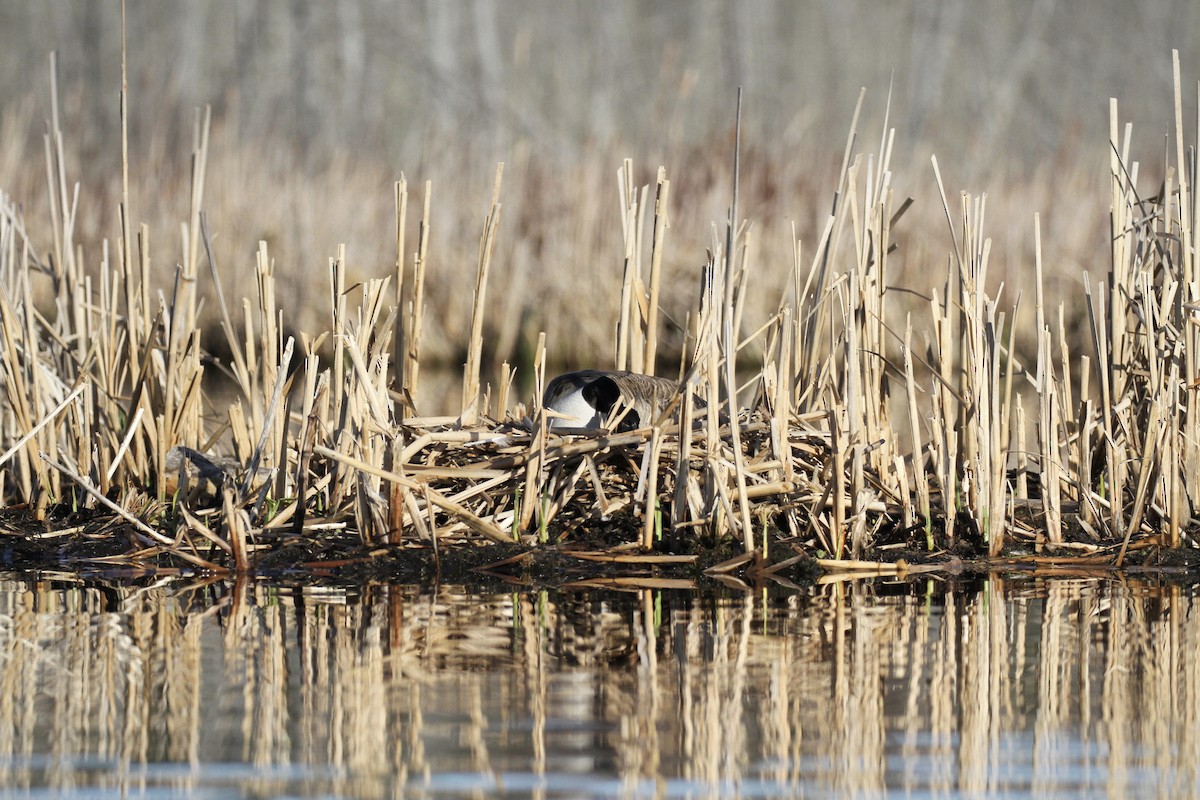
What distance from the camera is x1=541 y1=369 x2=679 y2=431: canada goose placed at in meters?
5.17

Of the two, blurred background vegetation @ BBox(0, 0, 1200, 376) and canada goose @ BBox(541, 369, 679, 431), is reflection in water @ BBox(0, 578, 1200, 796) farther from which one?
blurred background vegetation @ BBox(0, 0, 1200, 376)

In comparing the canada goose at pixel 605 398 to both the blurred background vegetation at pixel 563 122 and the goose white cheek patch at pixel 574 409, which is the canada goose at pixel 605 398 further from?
the blurred background vegetation at pixel 563 122

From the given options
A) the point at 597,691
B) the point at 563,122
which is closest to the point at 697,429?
the point at 597,691

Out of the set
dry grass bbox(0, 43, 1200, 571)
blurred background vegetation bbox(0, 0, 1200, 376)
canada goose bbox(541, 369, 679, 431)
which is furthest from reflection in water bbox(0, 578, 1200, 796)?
blurred background vegetation bbox(0, 0, 1200, 376)

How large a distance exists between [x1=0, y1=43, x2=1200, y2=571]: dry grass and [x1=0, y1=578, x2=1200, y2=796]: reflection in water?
46 cm

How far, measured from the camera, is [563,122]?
22.9 metres

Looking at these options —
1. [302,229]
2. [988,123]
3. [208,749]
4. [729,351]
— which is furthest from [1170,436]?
[988,123]

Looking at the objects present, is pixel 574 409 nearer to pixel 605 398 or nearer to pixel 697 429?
pixel 605 398

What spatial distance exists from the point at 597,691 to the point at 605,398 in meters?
2.30

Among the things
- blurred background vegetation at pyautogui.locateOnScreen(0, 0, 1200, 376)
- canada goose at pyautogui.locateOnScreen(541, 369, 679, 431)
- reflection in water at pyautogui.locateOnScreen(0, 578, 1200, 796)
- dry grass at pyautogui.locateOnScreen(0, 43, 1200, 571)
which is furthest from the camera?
blurred background vegetation at pyautogui.locateOnScreen(0, 0, 1200, 376)

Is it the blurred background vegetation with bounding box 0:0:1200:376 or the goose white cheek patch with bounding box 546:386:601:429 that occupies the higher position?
the blurred background vegetation with bounding box 0:0:1200:376

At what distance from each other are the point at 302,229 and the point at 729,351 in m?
8.57

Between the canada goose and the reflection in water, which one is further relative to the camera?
the canada goose

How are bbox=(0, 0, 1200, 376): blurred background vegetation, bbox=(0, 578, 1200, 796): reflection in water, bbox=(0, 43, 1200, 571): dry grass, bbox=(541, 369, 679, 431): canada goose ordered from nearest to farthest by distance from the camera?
bbox=(0, 578, 1200, 796): reflection in water → bbox=(0, 43, 1200, 571): dry grass → bbox=(541, 369, 679, 431): canada goose → bbox=(0, 0, 1200, 376): blurred background vegetation
